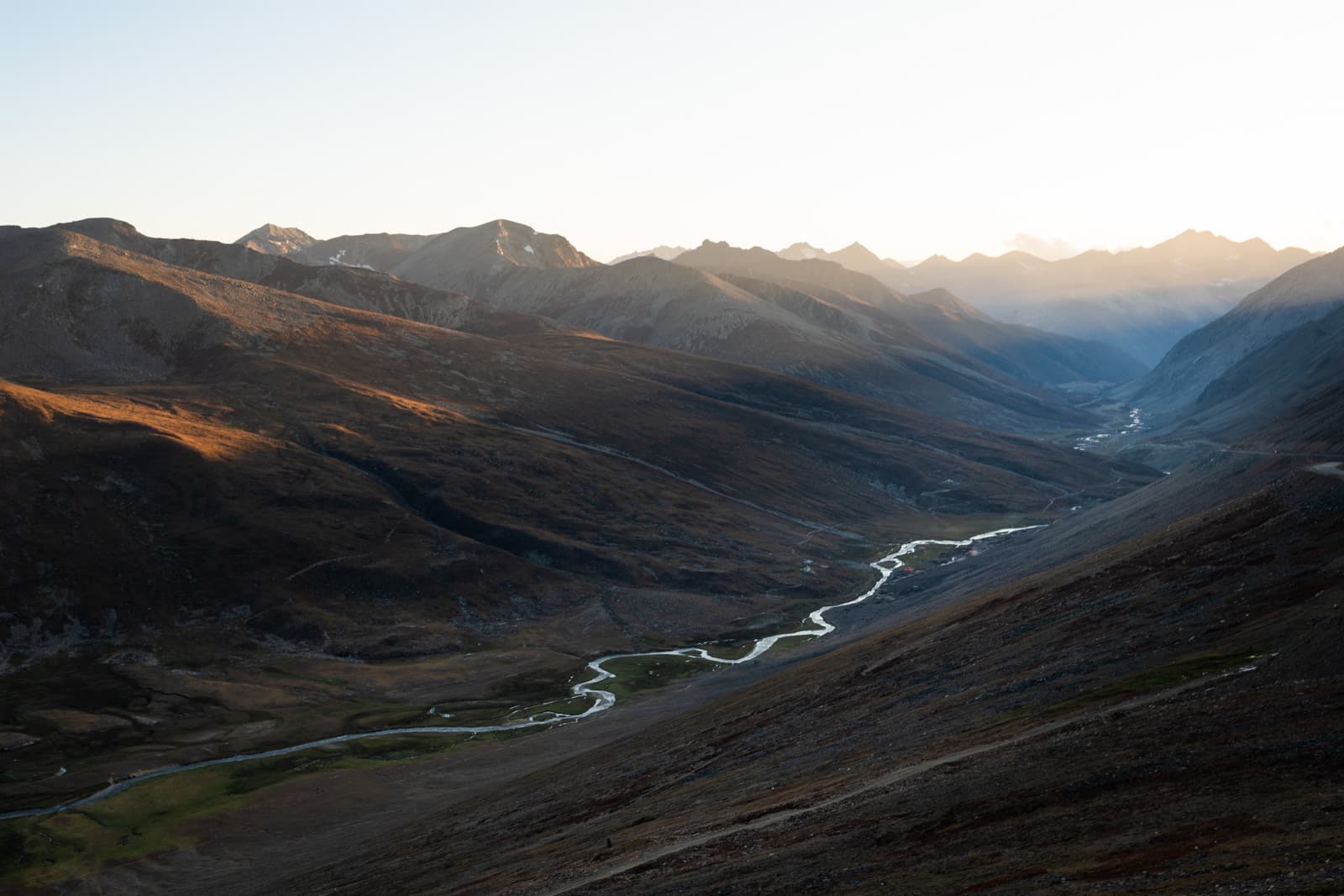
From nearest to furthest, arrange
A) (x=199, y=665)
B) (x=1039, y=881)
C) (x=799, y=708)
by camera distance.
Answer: (x=1039, y=881), (x=799, y=708), (x=199, y=665)

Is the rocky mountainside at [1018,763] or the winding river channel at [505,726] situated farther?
the winding river channel at [505,726]

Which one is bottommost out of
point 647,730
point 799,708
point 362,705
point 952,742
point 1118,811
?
point 362,705

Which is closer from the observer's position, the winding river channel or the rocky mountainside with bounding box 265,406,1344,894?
the rocky mountainside with bounding box 265,406,1344,894

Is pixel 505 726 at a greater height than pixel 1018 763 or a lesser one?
lesser

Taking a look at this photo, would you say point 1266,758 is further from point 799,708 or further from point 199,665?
point 199,665

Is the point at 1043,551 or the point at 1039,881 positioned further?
the point at 1043,551

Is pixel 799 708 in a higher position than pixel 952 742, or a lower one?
lower

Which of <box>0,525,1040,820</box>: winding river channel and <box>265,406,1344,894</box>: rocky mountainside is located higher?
<box>265,406,1344,894</box>: rocky mountainside

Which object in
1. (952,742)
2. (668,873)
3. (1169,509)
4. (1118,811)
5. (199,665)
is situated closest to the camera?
(1118,811)

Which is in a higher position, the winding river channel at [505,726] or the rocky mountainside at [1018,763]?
the rocky mountainside at [1018,763]

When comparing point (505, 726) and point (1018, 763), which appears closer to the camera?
point (1018, 763)

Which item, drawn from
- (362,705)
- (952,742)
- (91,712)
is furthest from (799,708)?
(91,712)
